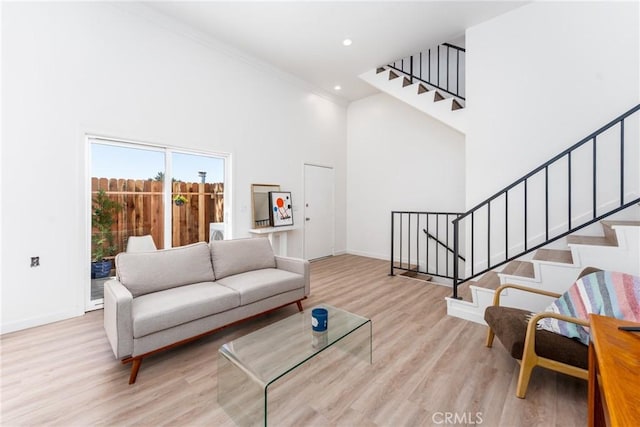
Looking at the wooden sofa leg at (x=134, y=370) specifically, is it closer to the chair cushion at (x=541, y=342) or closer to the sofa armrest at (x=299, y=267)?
the sofa armrest at (x=299, y=267)

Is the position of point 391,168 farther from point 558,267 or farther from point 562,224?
point 558,267

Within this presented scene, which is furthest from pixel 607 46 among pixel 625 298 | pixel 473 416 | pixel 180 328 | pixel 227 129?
pixel 180 328

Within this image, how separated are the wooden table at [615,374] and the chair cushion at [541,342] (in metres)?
0.52

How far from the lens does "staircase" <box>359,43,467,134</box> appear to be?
4.09m

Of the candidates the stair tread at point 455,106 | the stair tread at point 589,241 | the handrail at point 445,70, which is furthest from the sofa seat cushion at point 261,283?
the handrail at point 445,70

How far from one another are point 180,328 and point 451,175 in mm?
4685

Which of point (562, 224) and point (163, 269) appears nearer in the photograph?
point (163, 269)

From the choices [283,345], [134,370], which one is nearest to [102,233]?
[134,370]

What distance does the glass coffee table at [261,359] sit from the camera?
151 centimetres

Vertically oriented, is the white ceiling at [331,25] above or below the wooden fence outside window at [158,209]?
above

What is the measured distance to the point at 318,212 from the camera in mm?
5832

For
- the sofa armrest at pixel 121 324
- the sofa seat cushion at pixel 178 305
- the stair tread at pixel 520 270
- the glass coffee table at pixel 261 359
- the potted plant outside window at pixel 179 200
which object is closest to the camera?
the glass coffee table at pixel 261 359

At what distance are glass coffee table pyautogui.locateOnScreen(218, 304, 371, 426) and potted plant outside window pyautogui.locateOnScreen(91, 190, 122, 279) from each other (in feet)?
7.97

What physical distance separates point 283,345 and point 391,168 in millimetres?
4607
